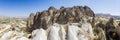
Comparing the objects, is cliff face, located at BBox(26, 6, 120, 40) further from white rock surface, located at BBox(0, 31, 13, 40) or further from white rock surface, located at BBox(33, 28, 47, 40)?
white rock surface, located at BBox(0, 31, 13, 40)

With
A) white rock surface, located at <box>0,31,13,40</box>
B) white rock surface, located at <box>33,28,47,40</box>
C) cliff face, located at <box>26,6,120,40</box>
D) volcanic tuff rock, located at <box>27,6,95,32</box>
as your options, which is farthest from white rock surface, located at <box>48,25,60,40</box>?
white rock surface, located at <box>0,31,13,40</box>

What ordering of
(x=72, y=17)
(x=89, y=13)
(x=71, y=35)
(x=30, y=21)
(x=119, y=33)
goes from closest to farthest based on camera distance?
(x=71, y=35) < (x=119, y=33) < (x=72, y=17) < (x=89, y=13) < (x=30, y=21)

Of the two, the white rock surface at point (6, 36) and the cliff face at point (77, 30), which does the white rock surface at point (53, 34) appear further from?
the white rock surface at point (6, 36)

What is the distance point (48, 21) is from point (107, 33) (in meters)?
32.3

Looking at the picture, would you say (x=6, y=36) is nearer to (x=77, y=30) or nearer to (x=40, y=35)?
(x=40, y=35)

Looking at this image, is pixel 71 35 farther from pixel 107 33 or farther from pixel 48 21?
pixel 48 21

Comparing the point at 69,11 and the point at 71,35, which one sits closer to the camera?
the point at 71,35

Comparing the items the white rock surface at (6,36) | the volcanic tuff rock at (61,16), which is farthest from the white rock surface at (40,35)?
the volcanic tuff rock at (61,16)

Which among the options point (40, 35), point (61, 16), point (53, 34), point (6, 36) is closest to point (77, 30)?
point (53, 34)

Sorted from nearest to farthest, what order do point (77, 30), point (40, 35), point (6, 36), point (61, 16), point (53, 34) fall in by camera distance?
1. point (53, 34)
2. point (40, 35)
3. point (77, 30)
4. point (6, 36)
5. point (61, 16)

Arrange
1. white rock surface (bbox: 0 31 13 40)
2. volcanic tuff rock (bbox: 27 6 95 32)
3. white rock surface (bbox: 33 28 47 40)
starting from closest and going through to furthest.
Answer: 1. white rock surface (bbox: 33 28 47 40)
2. white rock surface (bbox: 0 31 13 40)
3. volcanic tuff rock (bbox: 27 6 95 32)

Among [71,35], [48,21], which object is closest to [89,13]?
[48,21]

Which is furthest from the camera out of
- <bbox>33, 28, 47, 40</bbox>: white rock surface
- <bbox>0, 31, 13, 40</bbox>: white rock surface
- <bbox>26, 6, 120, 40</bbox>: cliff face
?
<bbox>0, 31, 13, 40</bbox>: white rock surface

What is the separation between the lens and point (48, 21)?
310 feet
